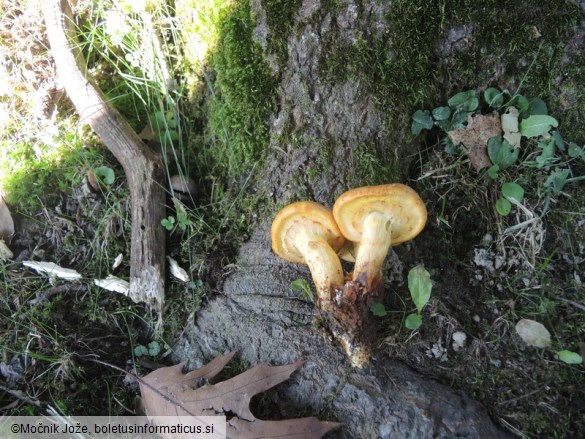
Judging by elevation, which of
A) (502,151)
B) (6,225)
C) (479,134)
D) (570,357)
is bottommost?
(570,357)

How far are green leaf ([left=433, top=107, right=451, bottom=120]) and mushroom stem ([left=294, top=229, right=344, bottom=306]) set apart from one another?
3.65ft

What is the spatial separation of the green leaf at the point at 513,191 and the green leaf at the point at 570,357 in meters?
0.90

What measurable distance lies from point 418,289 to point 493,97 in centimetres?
135

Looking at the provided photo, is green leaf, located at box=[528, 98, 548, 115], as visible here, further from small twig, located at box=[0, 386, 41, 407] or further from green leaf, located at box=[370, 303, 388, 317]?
small twig, located at box=[0, 386, 41, 407]

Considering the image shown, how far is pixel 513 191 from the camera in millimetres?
2764

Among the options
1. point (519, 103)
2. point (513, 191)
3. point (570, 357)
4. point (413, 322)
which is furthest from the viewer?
point (519, 103)

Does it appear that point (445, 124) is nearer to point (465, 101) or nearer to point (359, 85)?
point (465, 101)

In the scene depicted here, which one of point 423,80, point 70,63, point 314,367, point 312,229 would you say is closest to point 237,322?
point 314,367

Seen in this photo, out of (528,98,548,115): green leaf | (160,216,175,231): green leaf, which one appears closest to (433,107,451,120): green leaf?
(528,98,548,115): green leaf

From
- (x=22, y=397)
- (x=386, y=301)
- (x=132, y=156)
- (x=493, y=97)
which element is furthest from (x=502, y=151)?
(x=22, y=397)

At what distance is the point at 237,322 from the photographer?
112 inches

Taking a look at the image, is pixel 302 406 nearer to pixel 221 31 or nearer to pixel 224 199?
pixel 224 199

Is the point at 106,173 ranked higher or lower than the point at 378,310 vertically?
higher

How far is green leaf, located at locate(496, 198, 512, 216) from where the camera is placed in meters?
2.79
